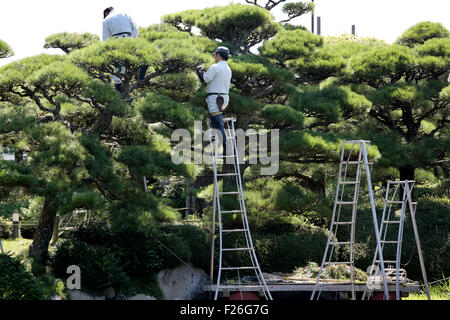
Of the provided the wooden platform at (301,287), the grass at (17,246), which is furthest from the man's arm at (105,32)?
the wooden platform at (301,287)

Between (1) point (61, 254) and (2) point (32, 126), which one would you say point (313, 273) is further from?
(2) point (32, 126)

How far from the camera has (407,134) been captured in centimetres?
1441

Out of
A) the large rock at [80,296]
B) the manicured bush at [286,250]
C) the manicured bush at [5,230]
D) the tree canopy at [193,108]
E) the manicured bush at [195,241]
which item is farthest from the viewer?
the manicured bush at [5,230]

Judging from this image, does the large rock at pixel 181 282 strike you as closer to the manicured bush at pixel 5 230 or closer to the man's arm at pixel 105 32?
the man's arm at pixel 105 32

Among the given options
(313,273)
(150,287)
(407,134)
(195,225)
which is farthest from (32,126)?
(407,134)

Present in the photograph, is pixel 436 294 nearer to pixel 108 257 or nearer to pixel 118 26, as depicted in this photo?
pixel 108 257

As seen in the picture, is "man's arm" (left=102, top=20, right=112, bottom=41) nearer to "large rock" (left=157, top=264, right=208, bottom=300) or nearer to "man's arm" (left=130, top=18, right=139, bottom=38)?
"man's arm" (left=130, top=18, right=139, bottom=38)

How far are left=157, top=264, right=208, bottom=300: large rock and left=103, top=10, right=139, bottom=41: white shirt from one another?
3849 millimetres

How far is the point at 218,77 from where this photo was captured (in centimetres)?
955

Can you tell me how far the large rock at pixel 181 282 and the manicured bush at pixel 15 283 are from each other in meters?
3.03

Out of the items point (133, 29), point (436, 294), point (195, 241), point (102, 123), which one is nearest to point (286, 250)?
point (195, 241)

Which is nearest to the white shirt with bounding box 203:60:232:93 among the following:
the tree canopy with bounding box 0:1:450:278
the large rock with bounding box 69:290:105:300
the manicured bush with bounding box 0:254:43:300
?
the tree canopy with bounding box 0:1:450:278

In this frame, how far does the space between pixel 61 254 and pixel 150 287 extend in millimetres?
1494

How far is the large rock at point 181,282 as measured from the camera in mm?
10516
